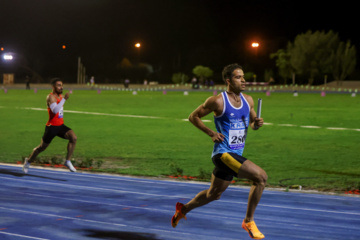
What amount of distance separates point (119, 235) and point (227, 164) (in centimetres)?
148

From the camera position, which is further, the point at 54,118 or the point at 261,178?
the point at 54,118

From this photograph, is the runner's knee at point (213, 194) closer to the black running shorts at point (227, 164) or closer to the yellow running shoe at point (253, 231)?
the black running shorts at point (227, 164)

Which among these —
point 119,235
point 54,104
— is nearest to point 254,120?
point 119,235

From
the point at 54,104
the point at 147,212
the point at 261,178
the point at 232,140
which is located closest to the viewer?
the point at 261,178

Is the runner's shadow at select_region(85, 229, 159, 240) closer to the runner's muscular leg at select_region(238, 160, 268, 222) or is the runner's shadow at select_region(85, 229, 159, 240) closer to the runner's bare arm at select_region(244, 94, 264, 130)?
the runner's muscular leg at select_region(238, 160, 268, 222)

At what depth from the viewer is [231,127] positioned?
645 cm

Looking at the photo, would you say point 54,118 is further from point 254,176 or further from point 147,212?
point 254,176

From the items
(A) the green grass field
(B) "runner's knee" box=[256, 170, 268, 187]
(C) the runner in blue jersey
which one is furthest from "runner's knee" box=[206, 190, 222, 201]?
(A) the green grass field

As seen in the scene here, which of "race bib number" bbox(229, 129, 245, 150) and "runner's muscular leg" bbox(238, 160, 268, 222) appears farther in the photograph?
"race bib number" bbox(229, 129, 245, 150)

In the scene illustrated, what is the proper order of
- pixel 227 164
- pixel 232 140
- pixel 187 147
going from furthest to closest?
pixel 187 147 → pixel 232 140 → pixel 227 164

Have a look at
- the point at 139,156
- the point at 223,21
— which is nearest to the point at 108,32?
the point at 223,21

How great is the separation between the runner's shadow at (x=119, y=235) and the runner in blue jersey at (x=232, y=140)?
2.42ft

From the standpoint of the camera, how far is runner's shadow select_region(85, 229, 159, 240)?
6627 mm

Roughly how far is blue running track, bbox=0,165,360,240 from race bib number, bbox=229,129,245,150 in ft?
3.34
